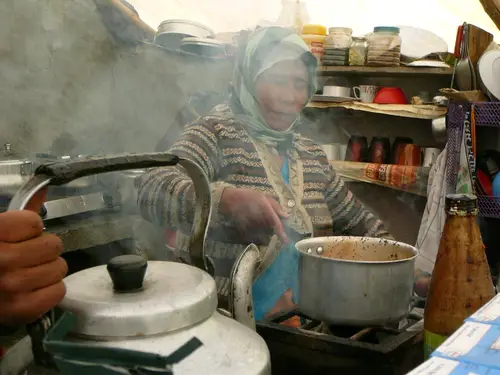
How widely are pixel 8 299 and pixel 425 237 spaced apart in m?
2.87

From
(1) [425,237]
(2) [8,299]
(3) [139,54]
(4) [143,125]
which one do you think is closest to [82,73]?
(3) [139,54]

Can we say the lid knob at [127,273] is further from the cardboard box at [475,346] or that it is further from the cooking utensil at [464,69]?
the cooking utensil at [464,69]

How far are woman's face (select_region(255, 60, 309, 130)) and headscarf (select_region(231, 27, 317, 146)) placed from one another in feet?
0.07

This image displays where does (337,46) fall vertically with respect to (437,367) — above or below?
above

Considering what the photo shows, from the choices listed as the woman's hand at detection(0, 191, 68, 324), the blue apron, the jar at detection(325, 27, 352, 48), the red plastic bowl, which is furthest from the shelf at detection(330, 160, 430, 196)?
the woman's hand at detection(0, 191, 68, 324)

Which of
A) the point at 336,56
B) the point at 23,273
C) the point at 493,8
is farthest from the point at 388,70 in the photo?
the point at 23,273

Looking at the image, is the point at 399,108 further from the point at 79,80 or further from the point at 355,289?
the point at 355,289

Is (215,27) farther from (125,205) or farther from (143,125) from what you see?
(125,205)

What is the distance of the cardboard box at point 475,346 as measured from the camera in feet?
2.06

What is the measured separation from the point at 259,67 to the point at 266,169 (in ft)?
1.26

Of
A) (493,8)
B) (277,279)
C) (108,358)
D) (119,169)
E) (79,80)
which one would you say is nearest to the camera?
(108,358)

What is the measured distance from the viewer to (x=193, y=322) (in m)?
0.66

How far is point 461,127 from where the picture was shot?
299cm

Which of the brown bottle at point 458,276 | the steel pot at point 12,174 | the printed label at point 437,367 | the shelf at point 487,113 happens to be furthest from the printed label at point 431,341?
the shelf at point 487,113
